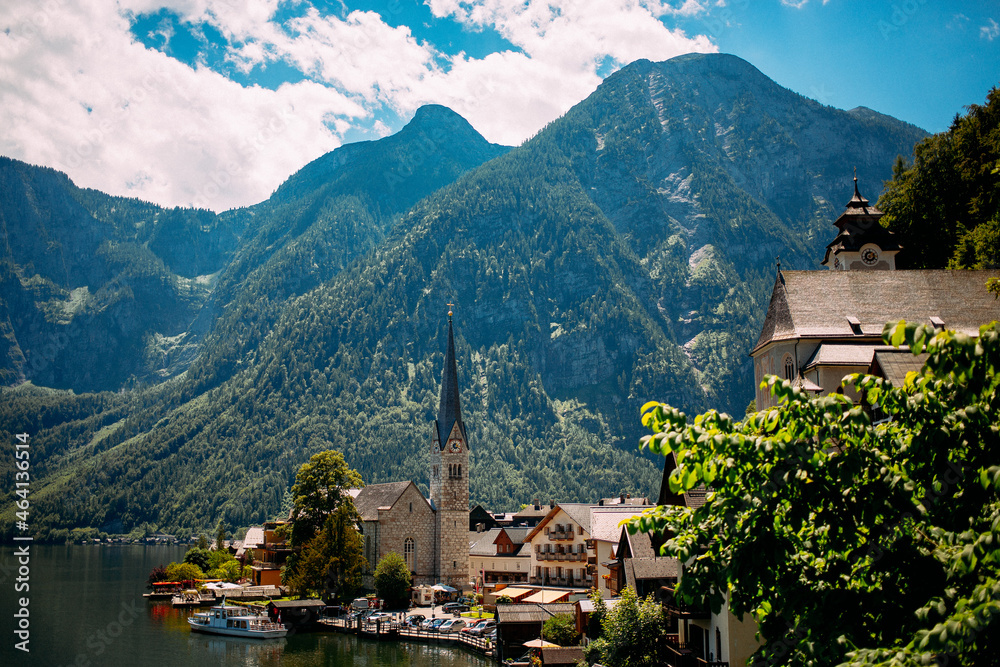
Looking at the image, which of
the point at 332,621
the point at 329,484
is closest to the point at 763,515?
the point at 332,621

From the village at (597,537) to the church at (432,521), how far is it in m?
0.17

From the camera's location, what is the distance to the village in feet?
124

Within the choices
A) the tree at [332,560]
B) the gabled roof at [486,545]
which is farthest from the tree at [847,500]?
the gabled roof at [486,545]

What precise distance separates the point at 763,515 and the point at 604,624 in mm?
34962

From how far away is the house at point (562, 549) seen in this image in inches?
3403

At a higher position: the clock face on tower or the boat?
the clock face on tower

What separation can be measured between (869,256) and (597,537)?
31206 millimetres

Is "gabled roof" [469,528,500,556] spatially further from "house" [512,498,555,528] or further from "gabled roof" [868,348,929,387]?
"gabled roof" [868,348,929,387]

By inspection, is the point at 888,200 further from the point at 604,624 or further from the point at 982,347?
the point at 982,347

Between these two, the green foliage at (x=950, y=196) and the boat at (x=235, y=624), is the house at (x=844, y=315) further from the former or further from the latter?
the boat at (x=235, y=624)

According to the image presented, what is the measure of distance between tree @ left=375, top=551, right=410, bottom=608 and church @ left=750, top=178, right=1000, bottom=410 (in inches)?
2097

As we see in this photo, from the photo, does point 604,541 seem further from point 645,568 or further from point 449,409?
point 449,409

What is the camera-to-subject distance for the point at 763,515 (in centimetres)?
985

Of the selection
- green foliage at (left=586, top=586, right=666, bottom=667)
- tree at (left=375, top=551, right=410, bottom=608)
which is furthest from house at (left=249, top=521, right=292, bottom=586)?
green foliage at (left=586, top=586, right=666, bottom=667)
